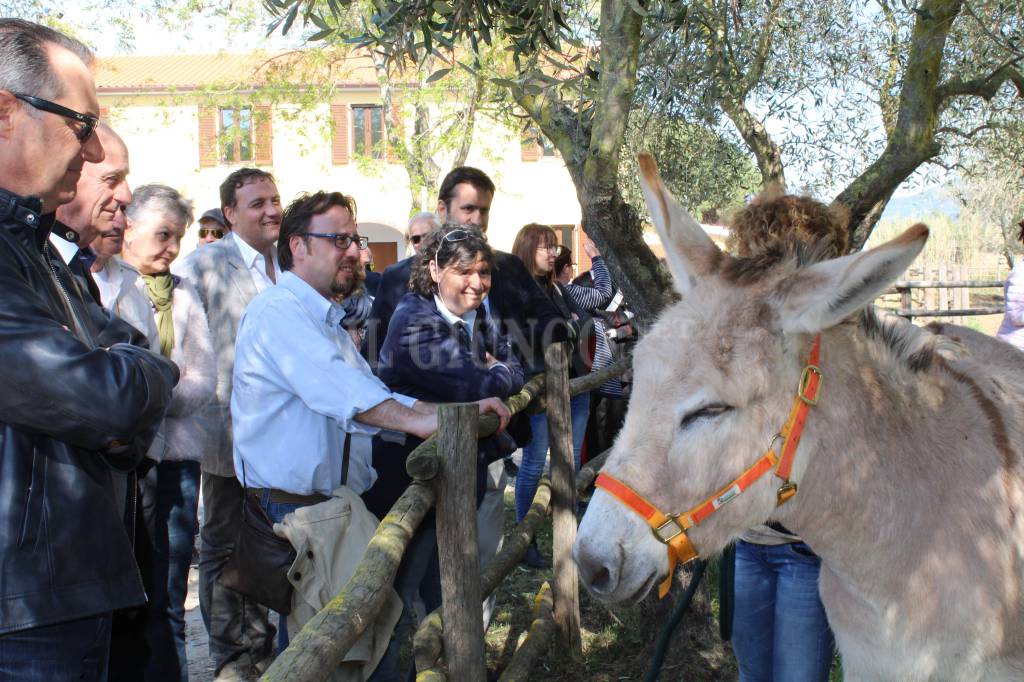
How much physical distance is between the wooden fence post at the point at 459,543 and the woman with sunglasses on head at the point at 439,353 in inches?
14.4

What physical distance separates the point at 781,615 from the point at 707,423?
108 cm

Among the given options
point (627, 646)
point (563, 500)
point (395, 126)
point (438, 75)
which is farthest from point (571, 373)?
point (395, 126)

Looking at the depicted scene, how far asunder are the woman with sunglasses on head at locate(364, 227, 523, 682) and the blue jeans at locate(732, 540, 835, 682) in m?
1.21

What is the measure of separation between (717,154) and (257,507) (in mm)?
5901

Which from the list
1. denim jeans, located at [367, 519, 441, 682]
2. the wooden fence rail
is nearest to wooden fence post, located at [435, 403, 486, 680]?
denim jeans, located at [367, 519, 441, 682]

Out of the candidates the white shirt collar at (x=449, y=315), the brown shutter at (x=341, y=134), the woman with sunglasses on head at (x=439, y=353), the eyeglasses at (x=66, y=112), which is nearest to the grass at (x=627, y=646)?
the woman with sunglasses on head at (x=439, y=353)

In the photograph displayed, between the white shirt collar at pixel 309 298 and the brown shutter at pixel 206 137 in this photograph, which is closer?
the white shirt collar at pixel 309 298

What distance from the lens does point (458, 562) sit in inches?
118

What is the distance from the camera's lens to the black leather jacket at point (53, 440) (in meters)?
1.63

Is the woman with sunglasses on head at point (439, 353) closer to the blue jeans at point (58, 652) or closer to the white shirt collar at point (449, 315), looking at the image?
the white shirt collar at point (449, 315)

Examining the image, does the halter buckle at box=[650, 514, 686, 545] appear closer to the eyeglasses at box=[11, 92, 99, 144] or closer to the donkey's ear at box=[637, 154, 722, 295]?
the donkey's ear at box=[637, 154, 722, 295]

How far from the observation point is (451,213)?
505 cm

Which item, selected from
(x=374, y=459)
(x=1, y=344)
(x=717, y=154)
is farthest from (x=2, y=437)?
(x=717, y=154)

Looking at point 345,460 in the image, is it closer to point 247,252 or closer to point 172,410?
point 172,410
